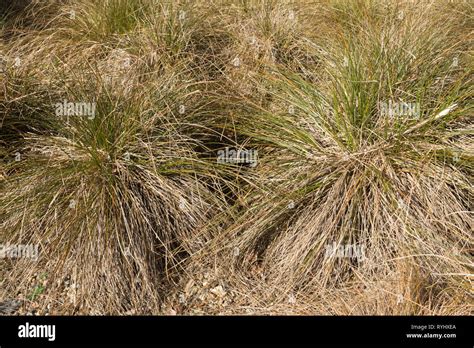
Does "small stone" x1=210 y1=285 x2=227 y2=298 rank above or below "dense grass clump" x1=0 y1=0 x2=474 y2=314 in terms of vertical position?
below

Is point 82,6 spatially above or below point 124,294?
above

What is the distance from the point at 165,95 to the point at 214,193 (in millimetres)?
767

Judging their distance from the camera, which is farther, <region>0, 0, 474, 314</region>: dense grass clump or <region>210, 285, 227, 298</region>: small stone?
<region>210, 285, 227, 298</region>: small stone

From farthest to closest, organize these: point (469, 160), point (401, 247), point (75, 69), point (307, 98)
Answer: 1. point (75, 69)
2. point (307, 98)
3. point (469, 160)
4. point (401, 247)

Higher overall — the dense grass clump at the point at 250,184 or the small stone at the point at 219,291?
the dense grass clump at the point at 250,184

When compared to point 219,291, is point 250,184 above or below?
above

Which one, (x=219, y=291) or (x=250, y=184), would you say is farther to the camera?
(x=250, y=184)

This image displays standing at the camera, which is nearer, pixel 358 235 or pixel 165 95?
pixel 358 235

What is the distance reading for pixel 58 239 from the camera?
3295 mm

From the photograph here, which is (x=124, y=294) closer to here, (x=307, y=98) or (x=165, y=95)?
(x=165, y=95)

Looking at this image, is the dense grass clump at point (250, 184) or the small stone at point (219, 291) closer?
the dense grass clump at point (250, 184)

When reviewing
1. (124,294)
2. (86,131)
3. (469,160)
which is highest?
(469,160)
